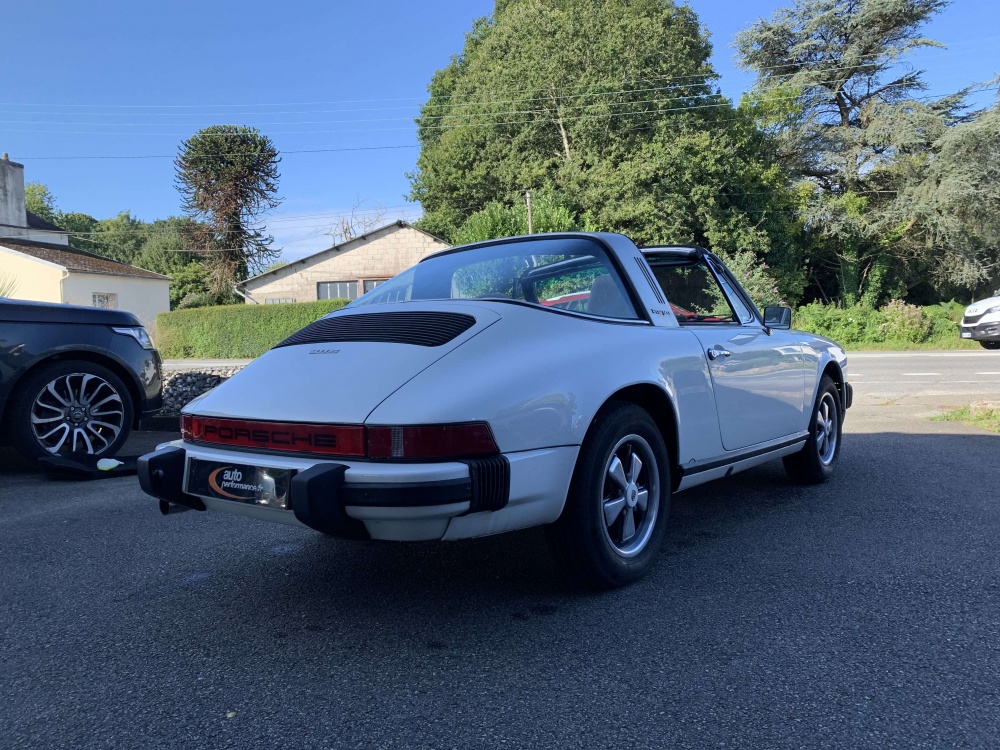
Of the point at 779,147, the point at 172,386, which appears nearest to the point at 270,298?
the point at 779,147

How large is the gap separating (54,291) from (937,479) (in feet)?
120

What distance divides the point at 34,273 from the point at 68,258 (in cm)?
337

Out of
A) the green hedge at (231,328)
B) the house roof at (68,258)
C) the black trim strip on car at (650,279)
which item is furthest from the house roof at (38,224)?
the black trim strip on car at (650,279)

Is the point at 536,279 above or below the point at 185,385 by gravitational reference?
above

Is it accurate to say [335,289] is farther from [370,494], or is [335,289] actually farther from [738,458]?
[370,494]

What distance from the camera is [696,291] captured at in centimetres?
452

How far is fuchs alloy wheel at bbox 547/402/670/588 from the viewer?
2.84 m

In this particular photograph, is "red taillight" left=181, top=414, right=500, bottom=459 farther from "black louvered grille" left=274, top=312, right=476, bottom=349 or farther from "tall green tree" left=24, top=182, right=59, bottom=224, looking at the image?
"tall green tree" left=24, top=182, right=59, bottom=224

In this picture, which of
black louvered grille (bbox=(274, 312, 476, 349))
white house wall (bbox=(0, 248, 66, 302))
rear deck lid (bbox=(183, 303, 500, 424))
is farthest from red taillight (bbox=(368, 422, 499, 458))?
white house wall (bbox=(0, 248, 66, 302))

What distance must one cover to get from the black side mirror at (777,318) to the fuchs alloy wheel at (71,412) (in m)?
4.85

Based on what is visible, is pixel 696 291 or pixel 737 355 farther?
pixel 696 291

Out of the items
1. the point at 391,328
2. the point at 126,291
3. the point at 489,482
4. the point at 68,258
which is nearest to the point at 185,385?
the point at 391,328

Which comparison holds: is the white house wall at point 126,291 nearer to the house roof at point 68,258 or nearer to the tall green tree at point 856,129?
the house roof at point 68,258

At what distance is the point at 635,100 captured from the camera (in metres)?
33.4
